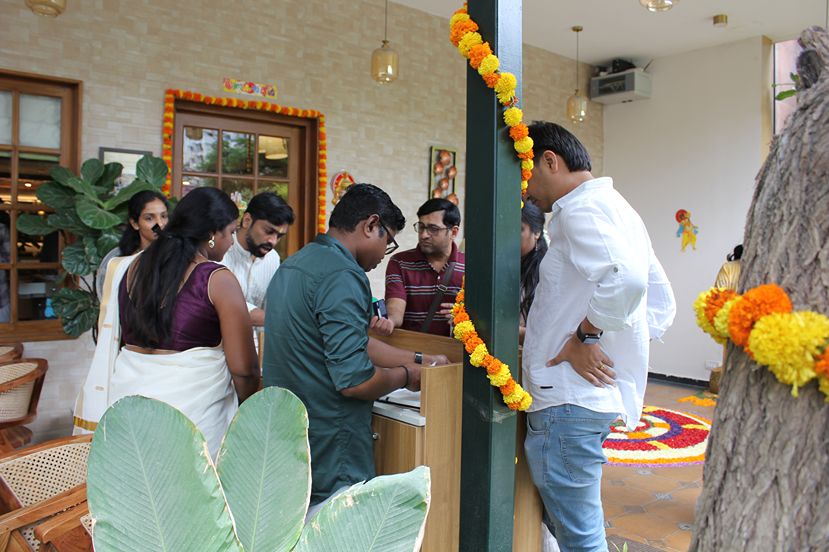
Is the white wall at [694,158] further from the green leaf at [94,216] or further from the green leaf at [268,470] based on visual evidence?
the green leaf at [268,470]

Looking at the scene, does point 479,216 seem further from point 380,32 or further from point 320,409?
point 380,32

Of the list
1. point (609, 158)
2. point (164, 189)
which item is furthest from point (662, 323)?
point (609, 158)

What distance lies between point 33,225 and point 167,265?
2.62 meters

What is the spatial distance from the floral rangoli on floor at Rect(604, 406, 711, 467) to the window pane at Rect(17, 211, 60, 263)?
3901 millimetres

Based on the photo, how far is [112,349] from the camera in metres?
2.22

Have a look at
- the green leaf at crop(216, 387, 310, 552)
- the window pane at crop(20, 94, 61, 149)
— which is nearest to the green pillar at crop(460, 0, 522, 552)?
the green leaf at crop(216, 387, 310, 552)

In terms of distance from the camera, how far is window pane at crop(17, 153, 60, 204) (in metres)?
4.19

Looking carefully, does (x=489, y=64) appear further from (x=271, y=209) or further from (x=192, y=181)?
(x=192, y=181)

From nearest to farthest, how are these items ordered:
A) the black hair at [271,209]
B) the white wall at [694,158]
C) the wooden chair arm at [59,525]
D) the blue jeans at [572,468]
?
1. the wooden chair arm at [59,525]
2. the blue jeans at [572,468]
3. the black hair at [271,209]
4. the white wall at [694,158]

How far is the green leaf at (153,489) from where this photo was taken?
1.91 feet

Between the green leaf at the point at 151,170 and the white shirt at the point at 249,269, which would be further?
the green leaf at the point at 151,170

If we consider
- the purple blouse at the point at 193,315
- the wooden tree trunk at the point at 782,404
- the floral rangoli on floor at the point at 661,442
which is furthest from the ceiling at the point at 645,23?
the wooden tree trunk at the point at 782,404

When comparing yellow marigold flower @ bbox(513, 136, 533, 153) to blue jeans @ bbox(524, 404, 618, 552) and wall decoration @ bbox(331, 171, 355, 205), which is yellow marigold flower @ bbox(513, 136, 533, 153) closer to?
blue jeans @ bbox(524, 404, 618, 552)

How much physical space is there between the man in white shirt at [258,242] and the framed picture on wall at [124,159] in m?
1.27
